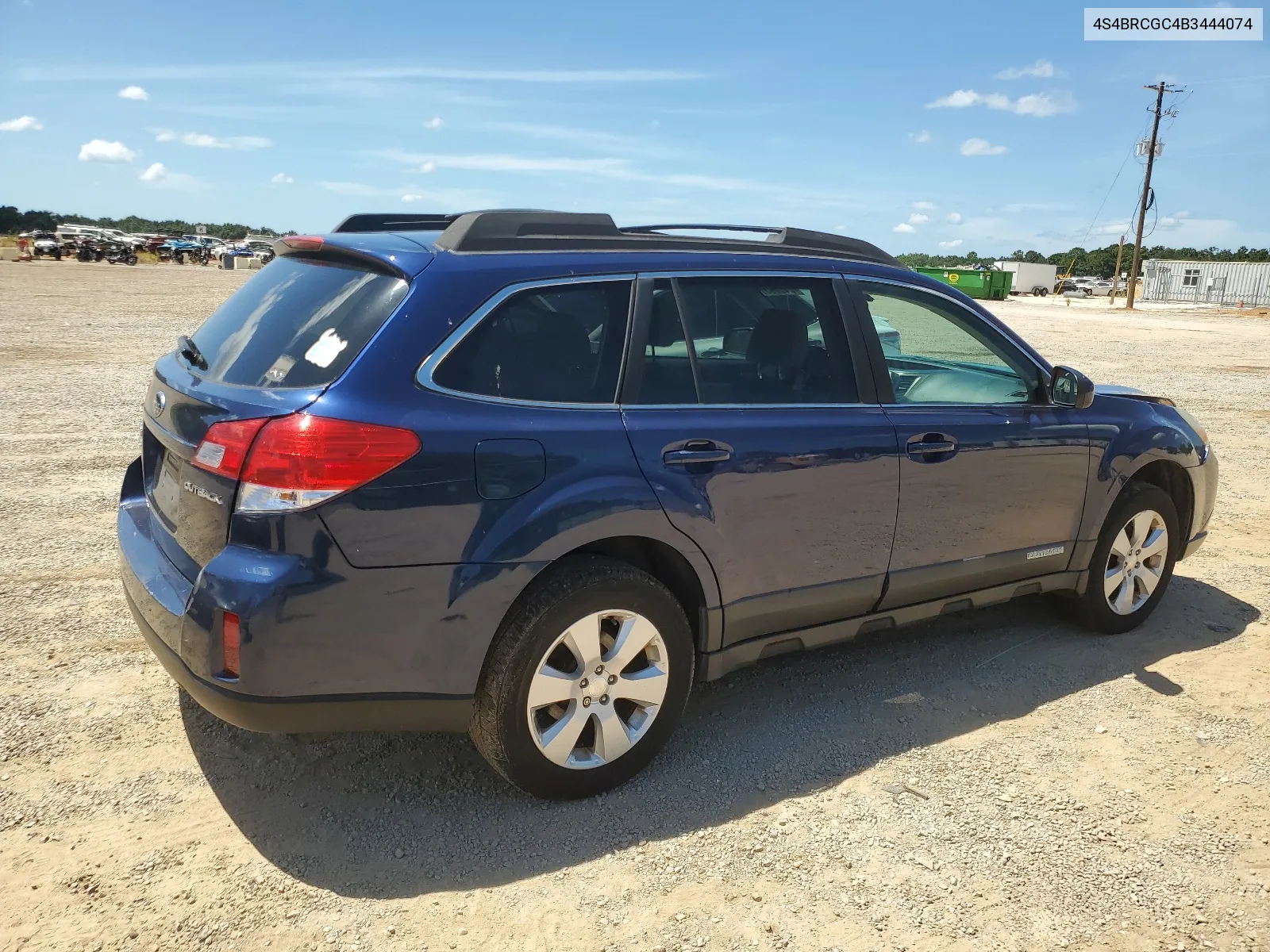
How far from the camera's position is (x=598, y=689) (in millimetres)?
3215

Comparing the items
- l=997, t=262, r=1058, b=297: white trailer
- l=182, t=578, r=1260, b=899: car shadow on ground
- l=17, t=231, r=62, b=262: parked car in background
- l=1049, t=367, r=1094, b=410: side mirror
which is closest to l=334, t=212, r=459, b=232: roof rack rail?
l=182, t=578, r=1260, b=899: car shadow on ground

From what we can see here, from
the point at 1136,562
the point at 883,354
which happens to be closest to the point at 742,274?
the point at 883,354

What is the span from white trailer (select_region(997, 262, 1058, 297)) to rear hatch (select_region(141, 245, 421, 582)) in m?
76.5

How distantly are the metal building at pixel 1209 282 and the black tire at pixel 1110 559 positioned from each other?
57.3 metres

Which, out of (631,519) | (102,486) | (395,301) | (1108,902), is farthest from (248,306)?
(102,486)

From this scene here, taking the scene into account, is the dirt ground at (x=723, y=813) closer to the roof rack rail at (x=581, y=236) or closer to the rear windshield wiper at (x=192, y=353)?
the rear windshield wiper at (x=192, y=353)

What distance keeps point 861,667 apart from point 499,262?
8.25ft

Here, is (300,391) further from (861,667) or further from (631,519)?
(861,667)

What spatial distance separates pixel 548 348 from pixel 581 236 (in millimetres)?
502

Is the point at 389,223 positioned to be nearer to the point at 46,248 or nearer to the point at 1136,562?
the point at 1136,562

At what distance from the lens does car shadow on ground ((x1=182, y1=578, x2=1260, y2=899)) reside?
9.89ft

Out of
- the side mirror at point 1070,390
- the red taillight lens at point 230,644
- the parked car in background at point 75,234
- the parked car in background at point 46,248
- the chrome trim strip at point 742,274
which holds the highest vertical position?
the parked car in background at point 75,234

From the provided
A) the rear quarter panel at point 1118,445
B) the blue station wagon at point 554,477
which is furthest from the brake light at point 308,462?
the rear quarter panel at point 1118,445

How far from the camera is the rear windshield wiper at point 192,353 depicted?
3271 mm
